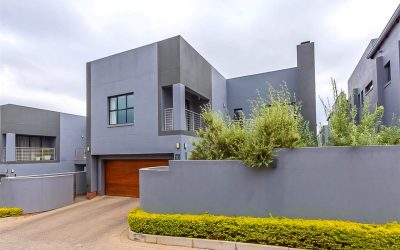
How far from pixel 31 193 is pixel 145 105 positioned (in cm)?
641

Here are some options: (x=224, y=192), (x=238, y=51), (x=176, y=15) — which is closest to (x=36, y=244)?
(x=224, y=192)

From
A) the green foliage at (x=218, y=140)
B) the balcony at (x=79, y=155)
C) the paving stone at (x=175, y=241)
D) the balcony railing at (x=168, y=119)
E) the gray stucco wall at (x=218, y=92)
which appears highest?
the gray stucco wall at (x=218, y=92)

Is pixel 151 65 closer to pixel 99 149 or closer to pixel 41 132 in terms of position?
pixel 99 149

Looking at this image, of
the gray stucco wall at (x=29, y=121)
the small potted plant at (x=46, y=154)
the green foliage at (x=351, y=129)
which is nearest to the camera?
the green foliage at (x=351, y=129)

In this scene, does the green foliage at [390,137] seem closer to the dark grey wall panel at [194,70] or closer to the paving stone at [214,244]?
the paving stone at [214,244]

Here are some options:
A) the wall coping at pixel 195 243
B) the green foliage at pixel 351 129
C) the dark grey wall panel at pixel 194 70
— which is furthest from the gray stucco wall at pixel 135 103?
the green foliage at pixel 351 129

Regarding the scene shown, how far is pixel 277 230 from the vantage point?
18.9ft

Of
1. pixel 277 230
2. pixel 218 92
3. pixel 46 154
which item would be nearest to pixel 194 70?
pixel 218 92

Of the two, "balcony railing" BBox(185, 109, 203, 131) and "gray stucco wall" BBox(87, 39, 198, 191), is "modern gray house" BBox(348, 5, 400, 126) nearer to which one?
"balcony railing" BBox(185, 109, 203, 131)

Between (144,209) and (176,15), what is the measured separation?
24.7 ft

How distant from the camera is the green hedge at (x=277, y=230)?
5.14 metres

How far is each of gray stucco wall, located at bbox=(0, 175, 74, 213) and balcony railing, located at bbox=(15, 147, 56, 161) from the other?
1038 centimetres

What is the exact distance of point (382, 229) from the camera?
5.15m

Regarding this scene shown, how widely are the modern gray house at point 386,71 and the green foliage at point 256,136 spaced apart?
218 inches
